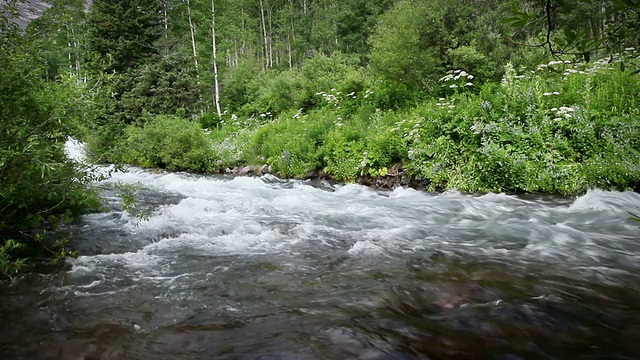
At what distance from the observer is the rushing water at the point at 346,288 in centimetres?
314

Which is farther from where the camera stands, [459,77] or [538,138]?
[459,77]

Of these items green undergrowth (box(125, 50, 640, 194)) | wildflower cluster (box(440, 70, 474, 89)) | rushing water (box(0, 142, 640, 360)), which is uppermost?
wildflower cluster (box(440, 70, 474, 89))

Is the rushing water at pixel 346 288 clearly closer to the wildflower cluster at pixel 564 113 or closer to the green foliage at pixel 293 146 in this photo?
the wildflower cluster at pixel 564 113

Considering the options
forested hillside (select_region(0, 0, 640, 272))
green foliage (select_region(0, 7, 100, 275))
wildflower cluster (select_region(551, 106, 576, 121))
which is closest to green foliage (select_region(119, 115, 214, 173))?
forested hillside (select_region(0, 0, 640, 272))

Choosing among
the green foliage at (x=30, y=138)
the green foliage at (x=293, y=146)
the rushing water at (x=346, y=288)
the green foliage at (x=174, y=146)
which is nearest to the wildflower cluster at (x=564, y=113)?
the rushing water at (x=346, y=288)

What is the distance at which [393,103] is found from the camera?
1597cm

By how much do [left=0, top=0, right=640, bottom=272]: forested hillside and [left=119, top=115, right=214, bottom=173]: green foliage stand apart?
76 millimetres

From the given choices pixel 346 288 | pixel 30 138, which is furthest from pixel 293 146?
pixel 346 288

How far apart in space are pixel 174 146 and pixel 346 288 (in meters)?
14.7

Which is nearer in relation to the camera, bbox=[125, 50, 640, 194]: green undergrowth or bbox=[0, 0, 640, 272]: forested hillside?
bbox=[0, 0, 640, 272]: forested hillside

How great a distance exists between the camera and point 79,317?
12.1 ft

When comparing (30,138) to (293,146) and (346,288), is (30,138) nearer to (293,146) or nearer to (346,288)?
(346,288)

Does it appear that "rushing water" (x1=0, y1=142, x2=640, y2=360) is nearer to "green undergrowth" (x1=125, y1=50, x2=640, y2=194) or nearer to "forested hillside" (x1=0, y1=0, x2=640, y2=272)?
"green undergrowth" (x1=125, y1=50, x2=640, y2=194)

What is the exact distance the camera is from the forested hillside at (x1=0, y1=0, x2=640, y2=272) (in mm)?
4227
